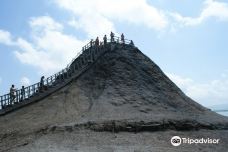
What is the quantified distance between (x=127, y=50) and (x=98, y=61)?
19.4 ft

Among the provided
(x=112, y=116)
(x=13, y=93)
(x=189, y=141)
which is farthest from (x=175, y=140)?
(x=13, y=93)

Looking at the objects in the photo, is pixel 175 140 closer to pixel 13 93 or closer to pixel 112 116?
pixel 112 116

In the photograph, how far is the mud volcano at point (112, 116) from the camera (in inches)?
1124

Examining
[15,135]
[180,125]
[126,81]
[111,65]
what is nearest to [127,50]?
[111,65]

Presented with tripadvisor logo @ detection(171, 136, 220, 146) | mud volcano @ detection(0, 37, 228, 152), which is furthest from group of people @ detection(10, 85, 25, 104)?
tripadvisor logo @ detection(171, 136, 220, 146)

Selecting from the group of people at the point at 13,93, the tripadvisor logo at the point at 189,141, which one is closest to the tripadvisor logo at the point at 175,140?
the tripadvisor logo at the point at 189,141

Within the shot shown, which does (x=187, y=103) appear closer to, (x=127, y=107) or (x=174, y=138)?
(x=127, y=107)

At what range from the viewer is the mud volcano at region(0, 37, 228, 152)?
93.7ft

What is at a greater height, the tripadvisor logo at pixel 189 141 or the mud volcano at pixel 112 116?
the mud volcano at pixel 112 116

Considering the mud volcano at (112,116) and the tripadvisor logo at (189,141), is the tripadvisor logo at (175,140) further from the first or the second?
the mud volcano at (112,116)

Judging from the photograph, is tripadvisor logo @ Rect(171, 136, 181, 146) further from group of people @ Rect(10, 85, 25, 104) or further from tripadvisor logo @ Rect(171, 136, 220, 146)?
group of people @ Rect(10, 85, 25, 104)

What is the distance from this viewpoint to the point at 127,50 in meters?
50.8

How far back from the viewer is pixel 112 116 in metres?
33.6

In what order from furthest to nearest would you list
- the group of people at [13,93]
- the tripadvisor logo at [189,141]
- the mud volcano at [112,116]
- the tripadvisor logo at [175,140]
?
the group of people at [13,93]
the tripadvisor logo at [189,141]
the tripadvisor logo at [175,140]
the mud volcano at [112,116]
